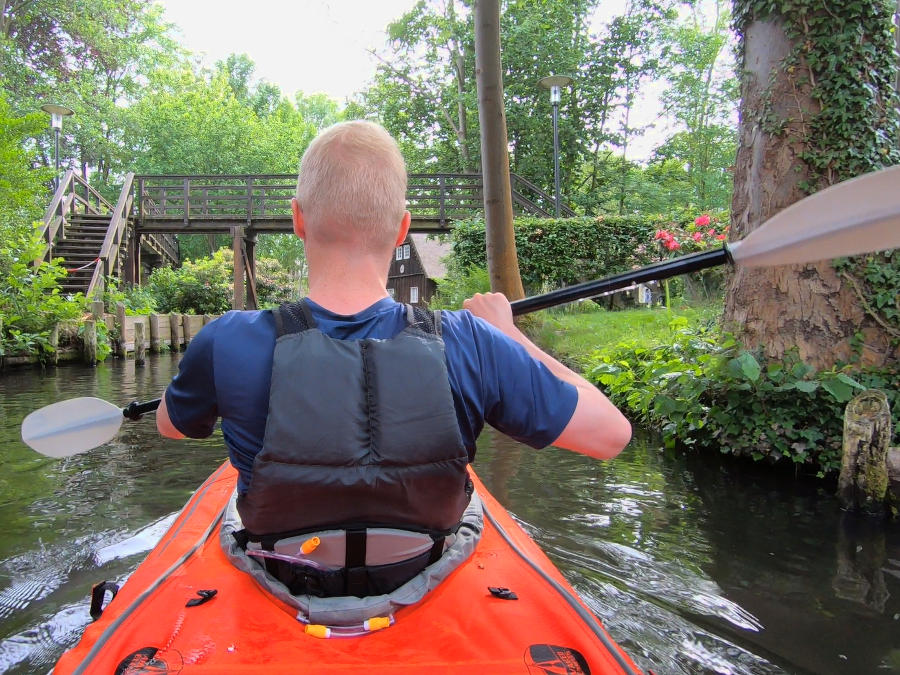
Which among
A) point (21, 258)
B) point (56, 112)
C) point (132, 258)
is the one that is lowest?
point (21, 258)

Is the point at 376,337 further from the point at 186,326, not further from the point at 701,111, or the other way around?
the point at 701,111

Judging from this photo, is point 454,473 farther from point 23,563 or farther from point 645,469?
point 645,469

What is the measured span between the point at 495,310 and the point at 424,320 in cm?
30

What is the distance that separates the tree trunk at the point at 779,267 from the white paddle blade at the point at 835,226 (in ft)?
8.39

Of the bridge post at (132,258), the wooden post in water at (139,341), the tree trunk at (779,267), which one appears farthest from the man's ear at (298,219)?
the bridge post at (132,258)

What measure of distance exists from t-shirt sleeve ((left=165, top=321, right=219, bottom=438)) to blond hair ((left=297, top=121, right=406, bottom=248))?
293mm

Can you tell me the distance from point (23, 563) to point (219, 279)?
56.9ft

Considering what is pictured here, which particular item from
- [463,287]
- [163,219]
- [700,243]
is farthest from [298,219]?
[163,219]

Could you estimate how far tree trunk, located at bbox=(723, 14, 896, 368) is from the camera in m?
3.99

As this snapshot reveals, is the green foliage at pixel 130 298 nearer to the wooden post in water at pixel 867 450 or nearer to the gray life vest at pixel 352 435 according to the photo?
the wooden post in water at pixel 867 450

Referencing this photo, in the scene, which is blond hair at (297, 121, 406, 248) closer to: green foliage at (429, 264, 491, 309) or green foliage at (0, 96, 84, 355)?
green foliage at (429, 264, 491, 309)

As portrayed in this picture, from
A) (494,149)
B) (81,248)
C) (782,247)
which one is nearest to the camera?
(782,247)

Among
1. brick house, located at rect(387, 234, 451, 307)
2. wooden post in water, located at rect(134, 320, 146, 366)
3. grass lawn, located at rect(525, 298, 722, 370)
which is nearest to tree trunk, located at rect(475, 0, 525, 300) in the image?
grass lawn, located at rect(525, 298, 722, 370)

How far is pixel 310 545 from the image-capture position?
119cm
